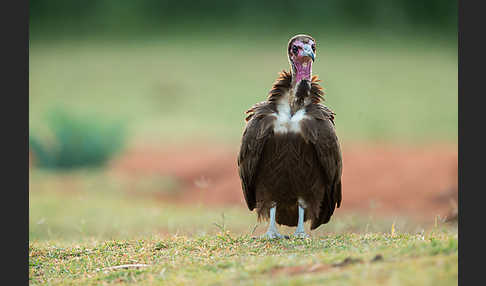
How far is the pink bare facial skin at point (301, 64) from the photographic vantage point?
6.03 metres

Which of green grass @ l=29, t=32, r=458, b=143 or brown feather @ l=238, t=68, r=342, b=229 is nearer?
brown feather @ l=238, t=68, r=342, b=229

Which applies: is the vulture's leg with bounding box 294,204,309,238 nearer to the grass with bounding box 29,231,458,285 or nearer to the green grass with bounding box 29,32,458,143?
the grass with bounding box 29,231,458,285

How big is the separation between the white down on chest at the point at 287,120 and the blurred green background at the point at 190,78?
11.2 ft

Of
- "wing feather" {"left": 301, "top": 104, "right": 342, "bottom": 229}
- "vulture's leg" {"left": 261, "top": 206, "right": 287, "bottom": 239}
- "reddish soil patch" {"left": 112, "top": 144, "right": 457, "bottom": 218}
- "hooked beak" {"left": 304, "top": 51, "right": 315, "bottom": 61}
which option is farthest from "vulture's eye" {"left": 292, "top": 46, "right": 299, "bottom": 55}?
"reddish soil patch" {"left": 112, "top": 144, "right": 457, "bottom": 218}

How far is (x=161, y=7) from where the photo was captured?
33.4 m

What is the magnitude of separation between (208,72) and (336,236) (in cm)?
2082

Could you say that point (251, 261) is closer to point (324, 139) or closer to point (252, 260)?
point (252, 260)

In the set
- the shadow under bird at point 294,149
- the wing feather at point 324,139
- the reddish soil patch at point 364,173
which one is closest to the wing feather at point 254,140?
the shadow under bird at point 294,149

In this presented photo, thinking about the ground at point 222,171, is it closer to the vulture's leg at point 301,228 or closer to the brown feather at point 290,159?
the vulture's leg at point 301,228

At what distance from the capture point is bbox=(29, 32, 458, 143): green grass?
20.2m

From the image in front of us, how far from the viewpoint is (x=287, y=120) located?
19.2ft

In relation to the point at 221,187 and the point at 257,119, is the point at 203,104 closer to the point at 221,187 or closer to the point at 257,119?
the point at 221,187

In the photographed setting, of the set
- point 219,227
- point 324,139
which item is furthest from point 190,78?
point 324,139

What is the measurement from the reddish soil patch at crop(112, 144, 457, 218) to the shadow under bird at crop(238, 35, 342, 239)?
4.80 meters
